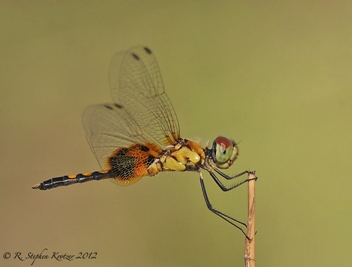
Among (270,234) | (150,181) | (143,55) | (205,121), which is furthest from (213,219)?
(143,55)

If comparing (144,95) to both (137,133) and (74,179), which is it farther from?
(74,179)

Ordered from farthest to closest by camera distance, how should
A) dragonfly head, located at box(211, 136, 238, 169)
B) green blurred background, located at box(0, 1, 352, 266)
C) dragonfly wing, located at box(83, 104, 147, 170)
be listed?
green blurred background, located at box(0, 1, 352, 266) → dragonfly wing, located at box(83, 104, 147, 170) → dragonfly head, located at box(211, 136, 238, 169)

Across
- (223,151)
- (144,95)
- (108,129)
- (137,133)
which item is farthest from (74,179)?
(223,151)

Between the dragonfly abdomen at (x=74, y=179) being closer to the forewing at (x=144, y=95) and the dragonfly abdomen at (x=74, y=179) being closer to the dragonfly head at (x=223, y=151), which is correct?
the forewing at (x=144, y=95)

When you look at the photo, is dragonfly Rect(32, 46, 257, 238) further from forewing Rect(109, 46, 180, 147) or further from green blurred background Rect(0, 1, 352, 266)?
green blurred background Rect(0, 1, 352, 266)

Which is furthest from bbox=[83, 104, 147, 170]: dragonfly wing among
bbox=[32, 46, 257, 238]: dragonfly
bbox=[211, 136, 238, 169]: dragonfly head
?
bbox=[211, 136, 238, 169]: dragonfly head

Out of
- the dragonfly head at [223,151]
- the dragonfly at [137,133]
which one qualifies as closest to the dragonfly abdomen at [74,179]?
the dragonfly at [137,133]

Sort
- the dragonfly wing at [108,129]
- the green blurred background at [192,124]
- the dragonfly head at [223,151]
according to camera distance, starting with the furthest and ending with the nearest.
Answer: the green blurred background at [192,124] → the dragonfly wing at [108,129] → the dragonfly head at [223,151]
